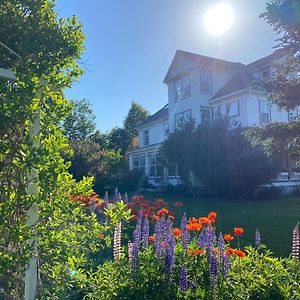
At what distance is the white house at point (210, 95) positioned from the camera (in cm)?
2186

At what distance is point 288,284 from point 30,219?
253 cm

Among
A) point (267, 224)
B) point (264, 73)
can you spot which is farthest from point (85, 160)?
point (267, 224)

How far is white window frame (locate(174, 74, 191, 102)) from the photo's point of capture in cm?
2531

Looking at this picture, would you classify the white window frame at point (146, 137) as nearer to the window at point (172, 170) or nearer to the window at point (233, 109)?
the window at point (172, 170)

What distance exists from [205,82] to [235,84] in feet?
6.70

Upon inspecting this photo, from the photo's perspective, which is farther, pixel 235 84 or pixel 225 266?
pixel 235 84

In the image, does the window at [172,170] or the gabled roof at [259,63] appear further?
the gabled roof at [259,63]

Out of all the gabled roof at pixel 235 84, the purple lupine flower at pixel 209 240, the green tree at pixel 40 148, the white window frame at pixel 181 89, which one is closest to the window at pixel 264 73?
the gabled roof at pixel 235 84

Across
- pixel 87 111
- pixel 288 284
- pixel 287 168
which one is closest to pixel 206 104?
pixel 287 168

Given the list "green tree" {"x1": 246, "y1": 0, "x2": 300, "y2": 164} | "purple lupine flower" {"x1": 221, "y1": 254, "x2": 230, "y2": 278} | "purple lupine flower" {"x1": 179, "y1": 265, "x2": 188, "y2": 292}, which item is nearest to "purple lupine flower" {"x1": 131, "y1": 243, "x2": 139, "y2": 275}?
"purple lupine flower" {"x1": 179, "y1": 265, "x2": 188, "y2": 292}

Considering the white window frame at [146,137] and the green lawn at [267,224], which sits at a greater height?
the white window frame at [146,137]

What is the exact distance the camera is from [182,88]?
25984 mm

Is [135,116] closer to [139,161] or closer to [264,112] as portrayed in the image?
[139,161]

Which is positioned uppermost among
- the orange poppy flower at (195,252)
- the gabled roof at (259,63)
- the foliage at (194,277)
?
the gabled roof at (259,63)
